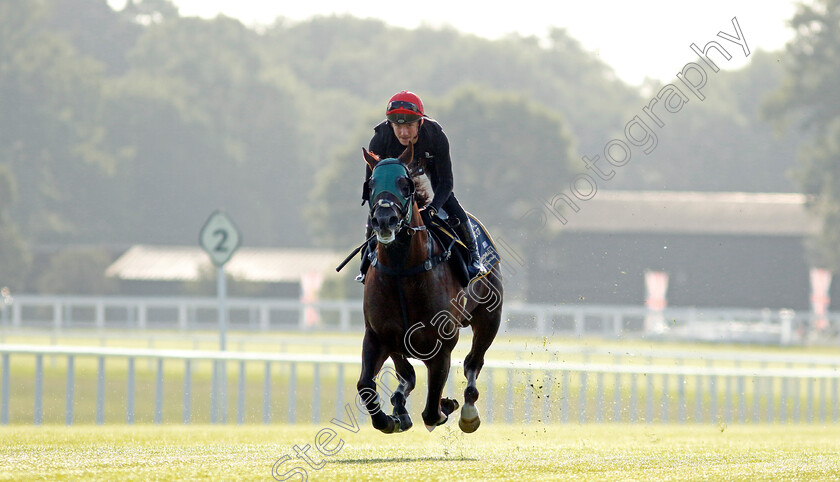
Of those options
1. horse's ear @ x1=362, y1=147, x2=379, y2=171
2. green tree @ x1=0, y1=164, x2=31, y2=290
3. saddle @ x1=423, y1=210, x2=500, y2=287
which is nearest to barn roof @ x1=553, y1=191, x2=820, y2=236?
green tree @ x1=0, y1=164, x2=31, y2=290

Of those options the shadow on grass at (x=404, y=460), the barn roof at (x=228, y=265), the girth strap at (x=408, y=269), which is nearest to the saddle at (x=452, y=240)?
the girth strap at (x=408, y=269)

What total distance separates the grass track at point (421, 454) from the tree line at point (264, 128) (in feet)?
138

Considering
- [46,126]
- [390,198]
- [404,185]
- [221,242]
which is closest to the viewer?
[390,198]

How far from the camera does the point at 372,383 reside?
847 cm

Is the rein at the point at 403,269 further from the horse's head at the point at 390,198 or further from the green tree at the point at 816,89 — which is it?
the green tree at the point at 816,89

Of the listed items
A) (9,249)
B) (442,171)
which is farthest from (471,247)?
(9,249)

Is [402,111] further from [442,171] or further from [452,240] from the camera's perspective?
[452,240]

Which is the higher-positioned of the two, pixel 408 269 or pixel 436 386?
pixel 408 269

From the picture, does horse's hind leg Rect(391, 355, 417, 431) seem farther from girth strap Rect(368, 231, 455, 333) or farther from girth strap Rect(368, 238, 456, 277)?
girth strap Rect(368, 238, 456, 277)

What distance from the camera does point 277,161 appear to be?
77.3 m

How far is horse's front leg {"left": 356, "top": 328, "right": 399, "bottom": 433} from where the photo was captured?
845 cm

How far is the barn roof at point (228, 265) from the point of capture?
58062 millimetres

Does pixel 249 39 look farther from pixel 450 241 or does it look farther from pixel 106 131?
pixel 450 241

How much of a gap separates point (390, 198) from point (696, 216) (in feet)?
176
